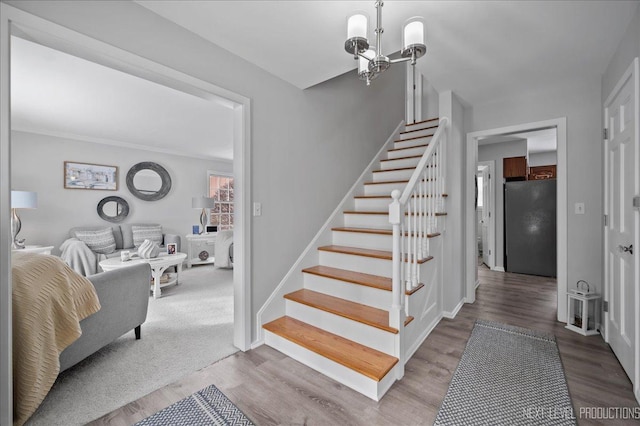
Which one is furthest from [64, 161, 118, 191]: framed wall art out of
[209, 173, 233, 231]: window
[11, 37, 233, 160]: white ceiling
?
[209, 173, 233, 231]: window

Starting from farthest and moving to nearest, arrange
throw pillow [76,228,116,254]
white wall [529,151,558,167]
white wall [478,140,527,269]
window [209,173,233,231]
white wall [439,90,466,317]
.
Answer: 1. window [209,173,233,231]
2. white wall [529,151,558,167]
3. white wall [478,140,527,269]
4. throw pillow [76,228,116,254]
5. white wall [439,90,466,317]

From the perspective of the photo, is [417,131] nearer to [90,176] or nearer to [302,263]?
[302,263]

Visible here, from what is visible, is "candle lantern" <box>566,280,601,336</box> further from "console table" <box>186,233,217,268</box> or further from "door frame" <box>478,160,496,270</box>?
"console table" <box>186,233,217,268</box>

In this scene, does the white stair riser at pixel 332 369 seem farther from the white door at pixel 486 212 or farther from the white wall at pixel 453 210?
the white door at pixel 486 212

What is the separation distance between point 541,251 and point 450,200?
2958mm

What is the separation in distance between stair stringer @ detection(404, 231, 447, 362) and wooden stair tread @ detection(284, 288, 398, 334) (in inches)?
9.0

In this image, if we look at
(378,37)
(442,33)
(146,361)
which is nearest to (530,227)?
(442,33)

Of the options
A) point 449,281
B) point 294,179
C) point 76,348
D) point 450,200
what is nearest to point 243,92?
point 294,179

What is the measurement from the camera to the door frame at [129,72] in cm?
124

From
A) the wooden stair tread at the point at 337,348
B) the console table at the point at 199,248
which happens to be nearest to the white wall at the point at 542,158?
the wooden stair tread at the point at 337,348

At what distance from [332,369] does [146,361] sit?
1.39 meters

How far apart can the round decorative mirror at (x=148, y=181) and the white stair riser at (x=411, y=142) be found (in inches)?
178

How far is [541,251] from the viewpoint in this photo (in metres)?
4.74

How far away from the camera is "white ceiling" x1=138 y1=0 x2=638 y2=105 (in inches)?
66.0
